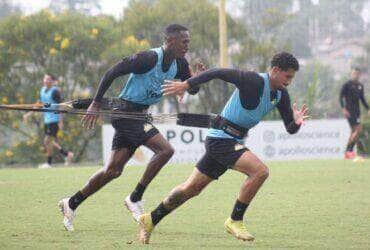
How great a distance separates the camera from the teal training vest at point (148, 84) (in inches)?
443

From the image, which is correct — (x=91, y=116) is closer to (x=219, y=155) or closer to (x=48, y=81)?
(x=219, y=155)

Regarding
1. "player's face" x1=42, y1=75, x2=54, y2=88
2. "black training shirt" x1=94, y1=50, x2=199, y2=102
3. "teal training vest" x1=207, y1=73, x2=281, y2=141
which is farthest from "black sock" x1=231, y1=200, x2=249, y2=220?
"player's face" x1=42, y1=75, x2=54, y2=88

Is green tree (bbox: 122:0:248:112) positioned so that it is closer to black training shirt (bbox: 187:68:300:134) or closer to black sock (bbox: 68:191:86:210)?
black sock (bbox: 68:191:86:210)

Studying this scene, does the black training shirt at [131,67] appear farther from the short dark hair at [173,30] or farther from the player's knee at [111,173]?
the player's knee at [111,173]

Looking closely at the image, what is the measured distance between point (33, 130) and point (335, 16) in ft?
120

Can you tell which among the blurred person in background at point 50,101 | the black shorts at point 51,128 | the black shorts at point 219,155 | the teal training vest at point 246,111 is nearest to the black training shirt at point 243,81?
the teal training vest at point 246,111

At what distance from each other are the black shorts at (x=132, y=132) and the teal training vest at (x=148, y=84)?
246mm

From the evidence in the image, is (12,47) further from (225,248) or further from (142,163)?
(225,248)

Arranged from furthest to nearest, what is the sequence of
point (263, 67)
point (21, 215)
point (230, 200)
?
point (263, 67) < point (230, 200) < point (21, 215)

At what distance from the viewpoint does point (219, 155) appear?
32.1 feet

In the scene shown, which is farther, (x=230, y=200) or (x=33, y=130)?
(x=33, y=130)

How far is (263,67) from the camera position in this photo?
35281 millimetres

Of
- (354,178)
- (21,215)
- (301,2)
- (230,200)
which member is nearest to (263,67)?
(354,178)

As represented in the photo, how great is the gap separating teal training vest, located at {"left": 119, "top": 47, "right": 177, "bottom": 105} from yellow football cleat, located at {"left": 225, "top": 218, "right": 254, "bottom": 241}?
6.72 feet
